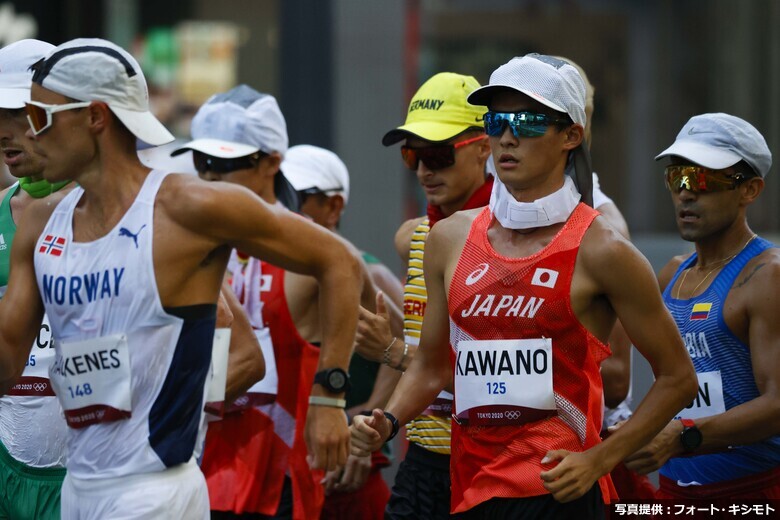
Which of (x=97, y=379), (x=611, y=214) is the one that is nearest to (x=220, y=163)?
(x=611, y=214)

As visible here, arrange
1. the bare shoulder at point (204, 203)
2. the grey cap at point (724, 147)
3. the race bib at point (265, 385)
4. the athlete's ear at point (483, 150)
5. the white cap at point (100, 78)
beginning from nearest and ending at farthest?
the bare shoulder at point (204, 203) → the white cap at point (100, 78) → the grey cap at point (724, 147) → the athlete's ear at point (483, 150) → the race bib at point (265, 385)

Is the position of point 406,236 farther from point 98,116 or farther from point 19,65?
point 98,116

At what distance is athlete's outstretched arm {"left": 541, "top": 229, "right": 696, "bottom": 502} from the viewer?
442cm

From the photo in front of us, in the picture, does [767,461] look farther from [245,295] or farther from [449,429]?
[245,295]

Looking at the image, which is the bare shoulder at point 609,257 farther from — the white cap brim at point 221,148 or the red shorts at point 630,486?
the white cap brim at point 221,148

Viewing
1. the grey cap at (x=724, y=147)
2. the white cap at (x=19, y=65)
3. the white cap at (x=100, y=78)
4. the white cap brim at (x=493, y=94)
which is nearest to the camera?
the white cap at (x=100, y=78)

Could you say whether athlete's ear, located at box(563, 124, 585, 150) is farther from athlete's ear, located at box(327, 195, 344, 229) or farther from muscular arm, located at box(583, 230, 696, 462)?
athlete's ear, located at box(327, 195, 344, 229)

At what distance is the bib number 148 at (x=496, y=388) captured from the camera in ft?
15.1

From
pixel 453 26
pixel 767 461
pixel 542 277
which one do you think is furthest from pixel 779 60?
pixel 542 277

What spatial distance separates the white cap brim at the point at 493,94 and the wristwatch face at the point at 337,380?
3.98 feet

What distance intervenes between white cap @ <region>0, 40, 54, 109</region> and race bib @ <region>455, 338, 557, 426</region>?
2.03m

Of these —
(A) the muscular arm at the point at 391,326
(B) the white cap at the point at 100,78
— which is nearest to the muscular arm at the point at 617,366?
(A) the muscular arm at the point at 391,326

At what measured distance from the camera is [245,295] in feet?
21.4

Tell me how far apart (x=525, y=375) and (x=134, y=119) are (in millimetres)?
1560
